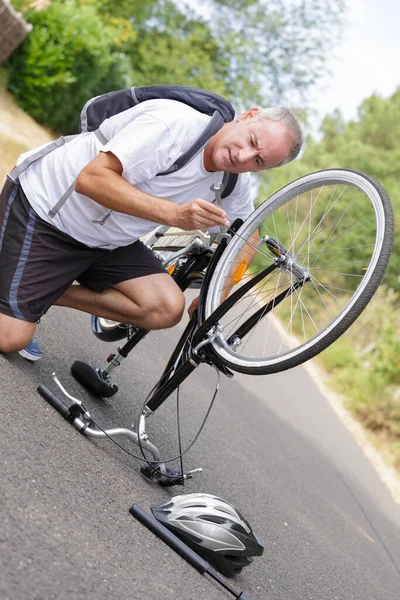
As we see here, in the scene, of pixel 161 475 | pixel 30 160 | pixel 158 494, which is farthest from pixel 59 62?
pixel 158 494

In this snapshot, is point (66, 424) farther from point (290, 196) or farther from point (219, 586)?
point (290, 196)

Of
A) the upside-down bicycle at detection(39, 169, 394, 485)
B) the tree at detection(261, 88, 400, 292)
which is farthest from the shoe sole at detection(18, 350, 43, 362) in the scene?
the tree at detection(261, 88, 400, 292)

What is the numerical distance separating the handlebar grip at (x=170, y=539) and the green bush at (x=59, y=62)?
1466cm

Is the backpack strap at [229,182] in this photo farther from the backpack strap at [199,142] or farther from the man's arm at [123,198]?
the man's arm at [123,198]

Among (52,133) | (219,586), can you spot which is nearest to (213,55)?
(52,133)

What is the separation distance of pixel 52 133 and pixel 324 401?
1056 cm

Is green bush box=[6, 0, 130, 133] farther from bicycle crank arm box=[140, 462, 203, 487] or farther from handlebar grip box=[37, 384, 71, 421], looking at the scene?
bicycle crank arm box=[140, 462, 203, 487]

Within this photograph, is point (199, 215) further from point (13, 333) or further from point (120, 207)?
point (13, 333)

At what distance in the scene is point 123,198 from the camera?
11.8 feet

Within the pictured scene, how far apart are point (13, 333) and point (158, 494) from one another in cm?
109

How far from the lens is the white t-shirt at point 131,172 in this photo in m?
3.61

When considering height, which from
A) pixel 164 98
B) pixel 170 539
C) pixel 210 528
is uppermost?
pixel 164 98

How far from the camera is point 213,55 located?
1249 inches

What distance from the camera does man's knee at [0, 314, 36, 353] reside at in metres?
3.99
